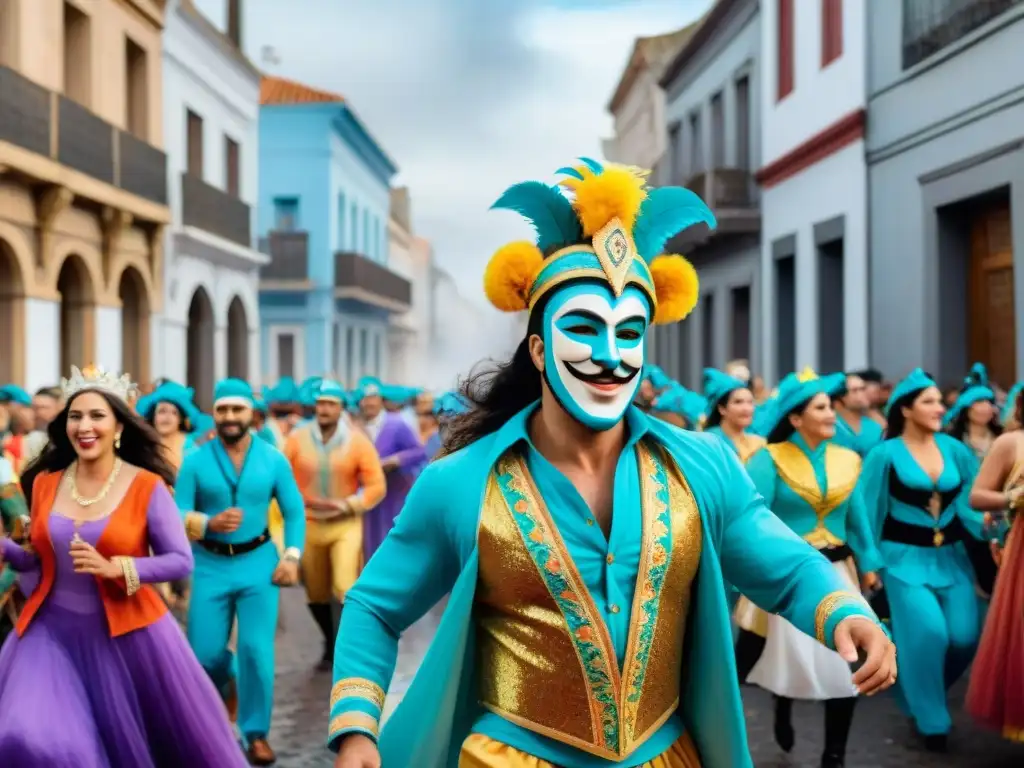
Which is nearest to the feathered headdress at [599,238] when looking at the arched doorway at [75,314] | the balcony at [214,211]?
the arched doorway at [75,314]

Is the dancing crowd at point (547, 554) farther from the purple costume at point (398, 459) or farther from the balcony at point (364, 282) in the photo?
the balcony at point (364, 282)

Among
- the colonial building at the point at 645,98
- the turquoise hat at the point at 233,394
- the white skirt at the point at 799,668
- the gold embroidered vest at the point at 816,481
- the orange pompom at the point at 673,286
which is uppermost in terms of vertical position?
the colonial building at the point at 645,98

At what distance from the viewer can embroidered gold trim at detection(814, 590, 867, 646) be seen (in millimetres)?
3160

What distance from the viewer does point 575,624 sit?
3365 mm

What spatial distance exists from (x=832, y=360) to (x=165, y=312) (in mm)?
10724

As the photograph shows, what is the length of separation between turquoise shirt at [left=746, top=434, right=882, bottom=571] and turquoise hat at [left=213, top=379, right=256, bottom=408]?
275 centimetres

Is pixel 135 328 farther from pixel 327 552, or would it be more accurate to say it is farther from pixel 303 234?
pixel 303 234

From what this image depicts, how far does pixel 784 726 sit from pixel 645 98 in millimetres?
33260

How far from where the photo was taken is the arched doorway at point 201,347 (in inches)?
1093

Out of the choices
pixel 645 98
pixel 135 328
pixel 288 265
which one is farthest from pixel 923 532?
pixel 288 265

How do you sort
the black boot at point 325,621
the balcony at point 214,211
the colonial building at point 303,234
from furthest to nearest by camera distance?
the colonial building at point 303,234 < the balcony at point 214,211 < the black boot at point 325,621

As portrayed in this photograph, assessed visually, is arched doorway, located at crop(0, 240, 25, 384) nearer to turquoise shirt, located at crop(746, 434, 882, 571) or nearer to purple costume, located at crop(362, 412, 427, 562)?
purple costume, located at crop(362, 412, 427, 562)

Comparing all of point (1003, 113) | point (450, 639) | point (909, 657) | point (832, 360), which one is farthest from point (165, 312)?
point (450, 639)

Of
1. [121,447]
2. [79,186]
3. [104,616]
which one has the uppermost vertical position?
[79,186]
